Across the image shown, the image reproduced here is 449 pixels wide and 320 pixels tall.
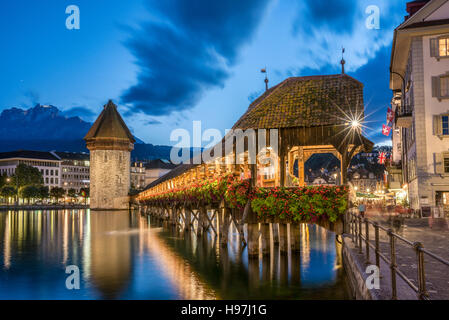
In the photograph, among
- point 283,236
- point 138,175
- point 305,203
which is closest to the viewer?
point 305,203

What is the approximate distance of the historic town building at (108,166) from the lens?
83.8 meters

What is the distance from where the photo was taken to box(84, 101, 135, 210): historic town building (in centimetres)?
8375

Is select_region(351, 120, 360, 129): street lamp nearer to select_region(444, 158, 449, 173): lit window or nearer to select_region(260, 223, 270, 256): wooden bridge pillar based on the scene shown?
select_region(260, 223, 270, 256): wooden bridge pillar

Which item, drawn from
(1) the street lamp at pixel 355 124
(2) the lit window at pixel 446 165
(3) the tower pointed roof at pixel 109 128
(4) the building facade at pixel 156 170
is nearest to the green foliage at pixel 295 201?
(1) the street lamp at pixel 355 124

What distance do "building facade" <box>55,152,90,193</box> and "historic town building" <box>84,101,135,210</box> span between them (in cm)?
5499

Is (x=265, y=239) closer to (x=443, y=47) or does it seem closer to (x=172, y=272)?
(x=172, y=272)

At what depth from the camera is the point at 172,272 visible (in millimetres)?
14852

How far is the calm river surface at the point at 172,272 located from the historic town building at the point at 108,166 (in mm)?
62096

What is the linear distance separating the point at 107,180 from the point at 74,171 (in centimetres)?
6006

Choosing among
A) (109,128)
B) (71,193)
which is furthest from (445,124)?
(71,193)

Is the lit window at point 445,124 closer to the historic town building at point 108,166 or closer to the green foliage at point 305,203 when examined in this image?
the green foliage at point 305,203

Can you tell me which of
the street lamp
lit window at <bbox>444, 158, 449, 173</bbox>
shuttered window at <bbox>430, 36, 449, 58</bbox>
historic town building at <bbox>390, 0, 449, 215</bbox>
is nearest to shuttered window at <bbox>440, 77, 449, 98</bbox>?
historic town building at <bbox>390, 0, 449, 215</bbox>

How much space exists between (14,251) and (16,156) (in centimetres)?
11091
